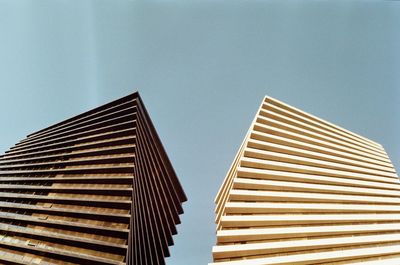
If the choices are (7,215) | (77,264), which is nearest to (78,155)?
(7,215)

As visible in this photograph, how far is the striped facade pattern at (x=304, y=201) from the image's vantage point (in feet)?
170

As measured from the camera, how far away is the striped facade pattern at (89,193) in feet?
196

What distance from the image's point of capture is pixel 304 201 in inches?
2343

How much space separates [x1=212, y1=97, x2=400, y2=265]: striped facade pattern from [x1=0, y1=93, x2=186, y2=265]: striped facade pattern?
60.8 feet

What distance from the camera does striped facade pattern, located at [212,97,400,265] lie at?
5181 centimetres

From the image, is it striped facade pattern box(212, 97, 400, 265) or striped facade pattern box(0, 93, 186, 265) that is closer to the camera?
striped facade pattern box(212, 97, 400, 265)

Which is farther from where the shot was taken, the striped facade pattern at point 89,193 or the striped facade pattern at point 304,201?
the striped facade pattern at point 89,193

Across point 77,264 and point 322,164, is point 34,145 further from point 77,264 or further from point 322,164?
point 322,164

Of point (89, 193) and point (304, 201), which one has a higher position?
point (89, 193)

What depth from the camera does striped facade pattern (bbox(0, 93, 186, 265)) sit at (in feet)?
196

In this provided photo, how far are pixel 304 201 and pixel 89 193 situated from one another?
39102 mm

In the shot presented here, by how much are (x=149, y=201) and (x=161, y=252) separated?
1688 cm

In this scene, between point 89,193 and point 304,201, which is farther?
point 89,193

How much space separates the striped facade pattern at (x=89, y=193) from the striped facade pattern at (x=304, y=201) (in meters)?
18.5
